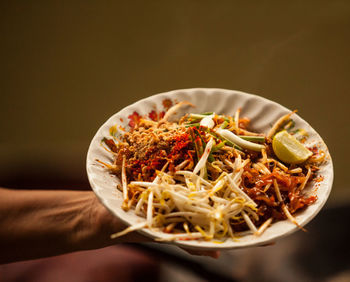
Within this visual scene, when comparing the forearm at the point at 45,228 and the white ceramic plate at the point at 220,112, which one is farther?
the forearm at the point at 45,228

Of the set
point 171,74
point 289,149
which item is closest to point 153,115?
point 289,149

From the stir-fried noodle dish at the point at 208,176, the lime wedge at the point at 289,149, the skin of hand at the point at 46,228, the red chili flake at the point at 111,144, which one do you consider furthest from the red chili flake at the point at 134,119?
the lime wedge at the point at 289,149

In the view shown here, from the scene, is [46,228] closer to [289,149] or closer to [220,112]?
[220,112]

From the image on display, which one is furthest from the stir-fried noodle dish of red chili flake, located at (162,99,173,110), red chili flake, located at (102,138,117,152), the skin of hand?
the skin of hand

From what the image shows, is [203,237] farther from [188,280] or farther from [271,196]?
[188,280]

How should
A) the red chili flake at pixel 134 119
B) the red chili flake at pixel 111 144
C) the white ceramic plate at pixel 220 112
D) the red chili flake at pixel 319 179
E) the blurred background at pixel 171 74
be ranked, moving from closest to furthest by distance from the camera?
the white ceramic plate at pixel 220 112
the red chili flake at pixel 319 179
the red chili flake at pixel 111 144
the red chili flake at pixel 134 119
the blurred background at pixel 171 74

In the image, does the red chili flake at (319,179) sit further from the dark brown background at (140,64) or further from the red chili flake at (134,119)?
the dark brown background at (140,64)

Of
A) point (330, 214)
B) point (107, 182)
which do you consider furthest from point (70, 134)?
point (330, 214)
